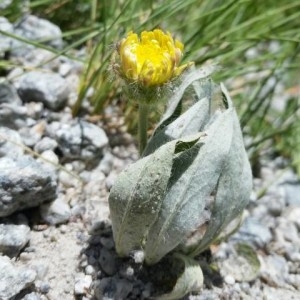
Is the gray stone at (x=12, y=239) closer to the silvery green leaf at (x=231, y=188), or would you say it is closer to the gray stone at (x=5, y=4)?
the silvery green leaf at (x=231, y=188)

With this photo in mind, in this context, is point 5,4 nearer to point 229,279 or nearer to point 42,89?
point 42,89

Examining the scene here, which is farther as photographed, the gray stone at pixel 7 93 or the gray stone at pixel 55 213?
the gray stone at pixel 7 93

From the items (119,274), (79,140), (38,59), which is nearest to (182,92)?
(79,140)

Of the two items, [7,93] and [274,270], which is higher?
[7,93]

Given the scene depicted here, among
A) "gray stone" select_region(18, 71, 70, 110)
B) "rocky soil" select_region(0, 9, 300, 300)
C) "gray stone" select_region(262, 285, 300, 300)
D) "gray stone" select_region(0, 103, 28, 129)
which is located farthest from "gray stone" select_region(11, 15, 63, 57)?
"gray stone" select_region(262, 285, 300, 300)

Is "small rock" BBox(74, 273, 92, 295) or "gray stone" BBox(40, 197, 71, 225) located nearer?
"small rock" BBox(74, 273, 92, 295)

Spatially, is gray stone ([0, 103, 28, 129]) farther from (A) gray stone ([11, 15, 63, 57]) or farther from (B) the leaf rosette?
(B) the leaf rosette

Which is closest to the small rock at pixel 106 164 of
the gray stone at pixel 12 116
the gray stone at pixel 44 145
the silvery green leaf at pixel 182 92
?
the gray stone at pixel 44 145
